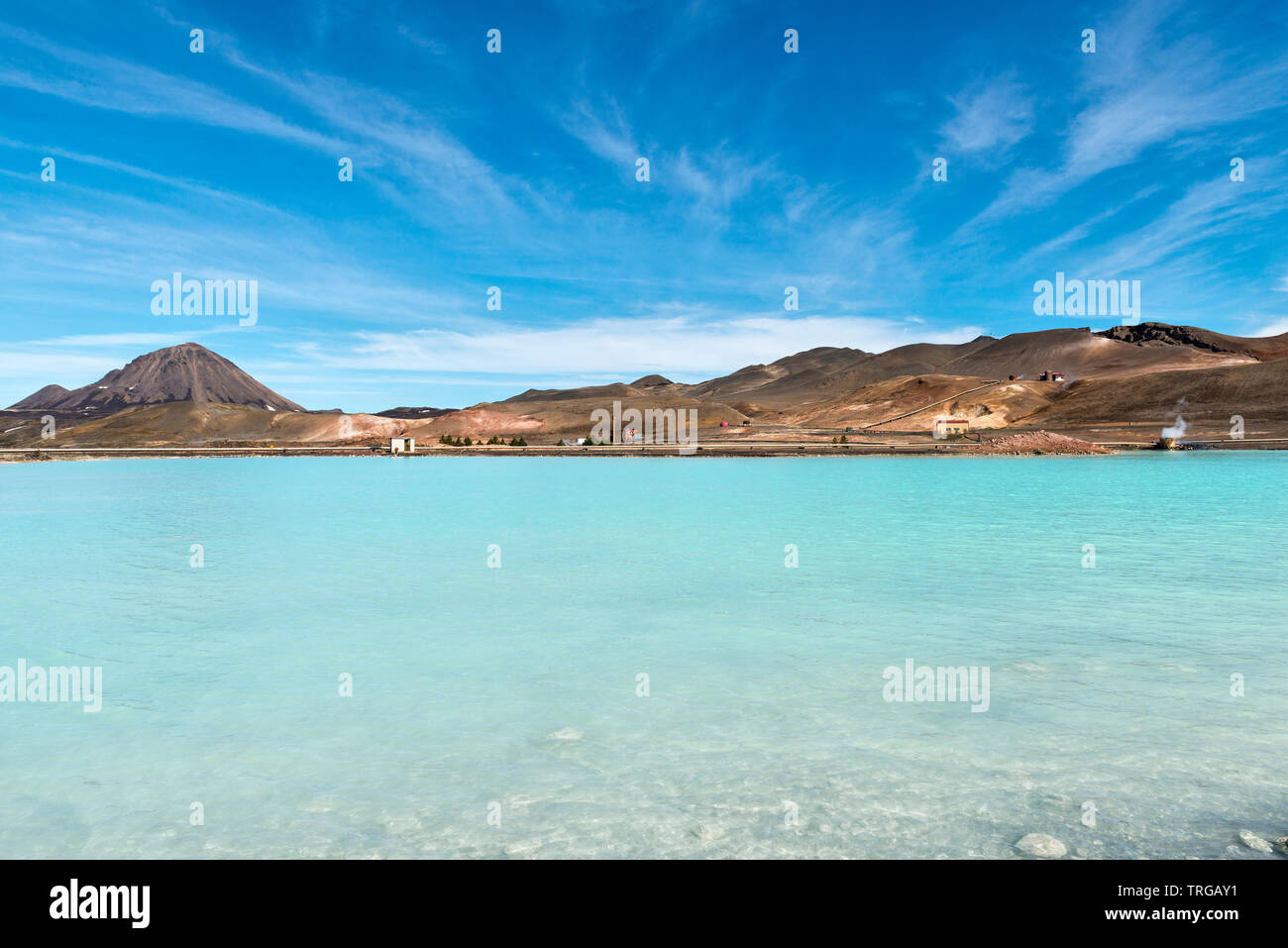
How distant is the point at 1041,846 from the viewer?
18.4 ft

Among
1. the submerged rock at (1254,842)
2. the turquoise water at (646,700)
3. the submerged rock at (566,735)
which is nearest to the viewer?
the submerged rock at (1254,842)

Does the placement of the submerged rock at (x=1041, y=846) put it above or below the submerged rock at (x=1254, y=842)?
below

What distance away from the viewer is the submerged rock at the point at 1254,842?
549 cm

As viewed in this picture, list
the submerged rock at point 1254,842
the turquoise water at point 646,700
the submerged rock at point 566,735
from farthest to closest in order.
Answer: the submerged rock at point 566,735
the turquoise water at point 646,700
the submerged rock at point 1254,842

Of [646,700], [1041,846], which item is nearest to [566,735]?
[646,700]

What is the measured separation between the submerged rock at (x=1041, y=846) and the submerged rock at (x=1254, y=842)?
1311 millimetres

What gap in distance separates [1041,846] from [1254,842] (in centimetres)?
152

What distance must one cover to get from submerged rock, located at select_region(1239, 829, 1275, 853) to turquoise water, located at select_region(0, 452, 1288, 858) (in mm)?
82

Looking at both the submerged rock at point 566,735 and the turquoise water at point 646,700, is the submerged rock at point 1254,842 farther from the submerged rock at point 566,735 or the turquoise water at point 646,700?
the submerged rock at point 566,735

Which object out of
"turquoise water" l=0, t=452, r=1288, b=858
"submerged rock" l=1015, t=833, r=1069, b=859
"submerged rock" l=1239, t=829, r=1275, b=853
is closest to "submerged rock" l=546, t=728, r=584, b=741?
"turquoise water" l=0, t=452, r=1288, b=858

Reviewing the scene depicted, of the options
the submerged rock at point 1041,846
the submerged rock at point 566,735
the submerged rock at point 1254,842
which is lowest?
the submerged rock at point 566,735

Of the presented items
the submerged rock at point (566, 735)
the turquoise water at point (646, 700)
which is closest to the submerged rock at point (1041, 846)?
the turquoise water at point (646, 700)
